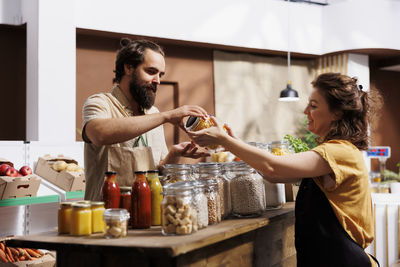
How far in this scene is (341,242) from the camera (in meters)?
1.59

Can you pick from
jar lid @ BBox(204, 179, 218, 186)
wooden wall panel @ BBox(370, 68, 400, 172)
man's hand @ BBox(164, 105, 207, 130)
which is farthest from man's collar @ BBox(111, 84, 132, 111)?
wooden wall panel @ BBox(370, 68, 400, 172)

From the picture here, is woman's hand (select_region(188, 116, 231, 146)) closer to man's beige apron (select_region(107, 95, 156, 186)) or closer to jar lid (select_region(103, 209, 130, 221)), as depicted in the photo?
man's beige apron (select_region(107, 95, 156, 186))

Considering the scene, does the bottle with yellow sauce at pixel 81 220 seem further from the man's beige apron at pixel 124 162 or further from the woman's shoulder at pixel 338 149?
the woman's shoulder at pixel 338 149

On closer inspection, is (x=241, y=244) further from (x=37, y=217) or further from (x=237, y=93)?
(x=237, y=93)

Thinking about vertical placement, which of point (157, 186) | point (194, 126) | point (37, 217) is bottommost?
point (37, 217)

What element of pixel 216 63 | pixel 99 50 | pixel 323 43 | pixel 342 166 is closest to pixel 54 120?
pixel 99 50

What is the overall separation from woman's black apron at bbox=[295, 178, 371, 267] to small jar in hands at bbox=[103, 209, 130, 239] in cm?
70

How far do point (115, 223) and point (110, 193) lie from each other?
212mm

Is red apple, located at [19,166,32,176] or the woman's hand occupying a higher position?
the woman's hand

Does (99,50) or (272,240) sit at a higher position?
(99,50)

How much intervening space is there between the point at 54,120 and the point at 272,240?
344cm

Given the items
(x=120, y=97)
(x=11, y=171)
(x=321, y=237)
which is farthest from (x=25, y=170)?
(x=321, y=237)

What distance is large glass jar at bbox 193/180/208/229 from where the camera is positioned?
147cm

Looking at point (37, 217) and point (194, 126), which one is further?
point (37, 217)
